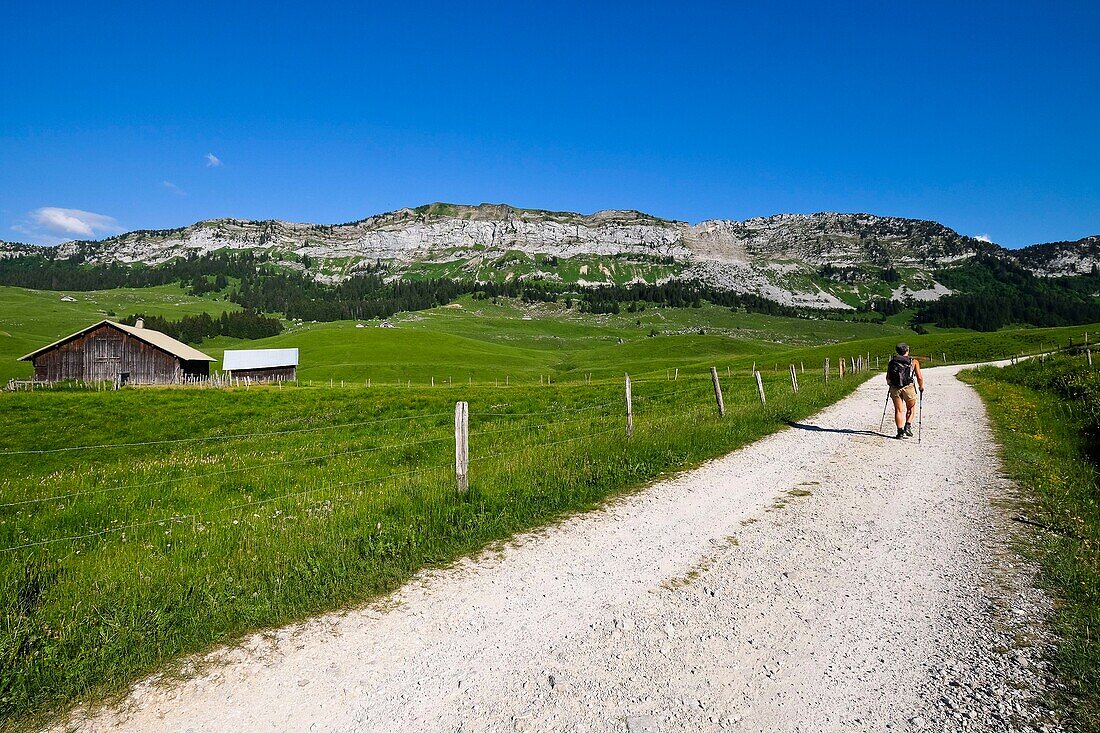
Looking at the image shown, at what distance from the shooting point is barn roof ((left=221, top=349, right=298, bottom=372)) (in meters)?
86.5

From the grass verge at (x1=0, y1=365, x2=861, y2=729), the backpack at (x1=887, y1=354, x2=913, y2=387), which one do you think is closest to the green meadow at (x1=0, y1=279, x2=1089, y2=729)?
the grass verge at (x1=0, y1=365, x2=861, y2=729)

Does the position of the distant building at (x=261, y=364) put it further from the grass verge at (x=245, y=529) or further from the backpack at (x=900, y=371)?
the backpack at (x=900, y=371)

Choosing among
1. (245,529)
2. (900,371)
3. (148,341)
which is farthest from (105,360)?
(900,371)

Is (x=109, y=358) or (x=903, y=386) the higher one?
(x=109, y=358)

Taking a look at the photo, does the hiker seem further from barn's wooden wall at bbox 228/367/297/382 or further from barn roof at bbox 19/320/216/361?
barn's wooden wall at bbox 228/367/297/382

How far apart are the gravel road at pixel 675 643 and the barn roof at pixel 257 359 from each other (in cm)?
9255

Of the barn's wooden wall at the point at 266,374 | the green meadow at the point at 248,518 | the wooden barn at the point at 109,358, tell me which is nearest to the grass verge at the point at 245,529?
the green meadow at the point at 248,518

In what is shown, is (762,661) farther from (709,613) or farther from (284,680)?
(284,680)

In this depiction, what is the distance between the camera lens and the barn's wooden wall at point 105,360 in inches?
2790

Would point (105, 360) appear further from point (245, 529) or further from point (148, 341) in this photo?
point (245, 529)

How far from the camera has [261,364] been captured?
8825 centimetres

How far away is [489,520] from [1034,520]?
9.33 meters

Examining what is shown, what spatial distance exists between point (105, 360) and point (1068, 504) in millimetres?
93264

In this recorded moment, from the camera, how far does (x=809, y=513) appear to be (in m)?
10.1
